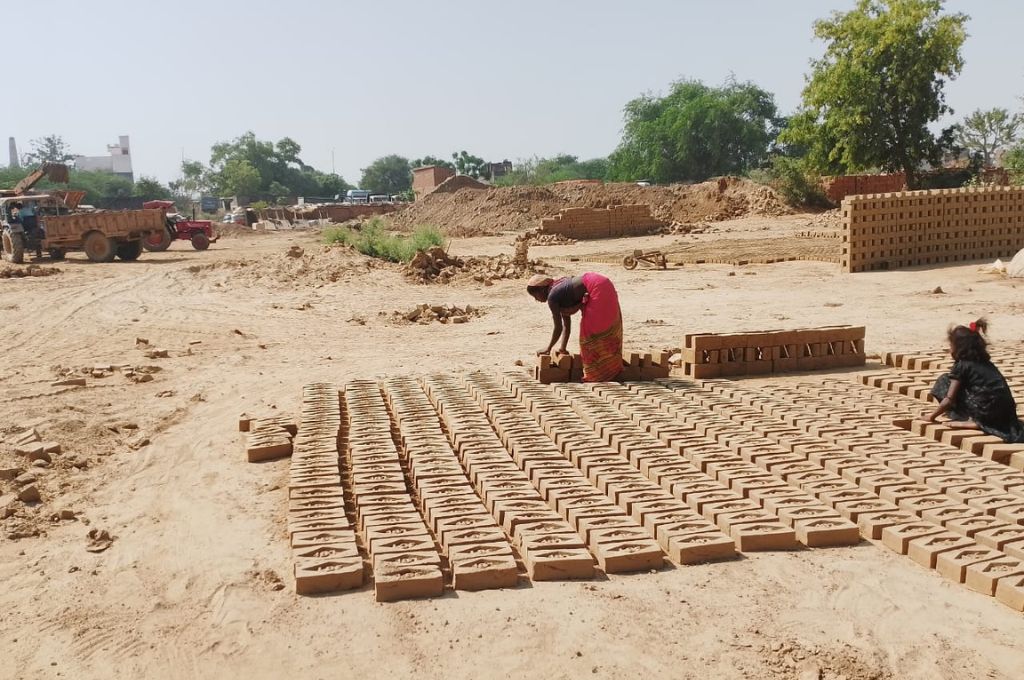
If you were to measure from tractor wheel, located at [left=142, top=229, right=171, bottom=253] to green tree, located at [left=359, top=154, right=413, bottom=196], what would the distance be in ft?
207

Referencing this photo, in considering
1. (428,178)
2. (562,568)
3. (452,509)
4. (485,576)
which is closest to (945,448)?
(562,568)

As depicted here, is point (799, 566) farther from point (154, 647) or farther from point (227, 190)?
point (227, 190)

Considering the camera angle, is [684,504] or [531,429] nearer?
[684,504]

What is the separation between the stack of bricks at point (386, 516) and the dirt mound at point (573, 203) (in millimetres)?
23191

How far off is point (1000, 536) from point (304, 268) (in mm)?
14433

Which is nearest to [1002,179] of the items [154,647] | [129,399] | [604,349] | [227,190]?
[604,349]

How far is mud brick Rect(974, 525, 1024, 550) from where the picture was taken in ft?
13.2

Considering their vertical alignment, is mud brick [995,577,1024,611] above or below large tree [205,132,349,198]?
below

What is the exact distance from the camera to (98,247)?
71.0 ft

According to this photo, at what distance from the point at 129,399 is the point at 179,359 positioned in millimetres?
1878

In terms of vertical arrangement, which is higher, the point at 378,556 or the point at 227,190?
the point at 227,190

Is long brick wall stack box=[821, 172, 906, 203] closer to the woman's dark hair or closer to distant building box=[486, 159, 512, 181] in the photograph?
the woman's dark hair

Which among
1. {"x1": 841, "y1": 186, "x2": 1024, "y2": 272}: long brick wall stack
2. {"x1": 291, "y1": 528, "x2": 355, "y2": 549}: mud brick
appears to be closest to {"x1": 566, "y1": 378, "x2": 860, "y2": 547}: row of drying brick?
{"x1": 291, "y1": 528, "x2": 355, "y2": 549}: mud brick

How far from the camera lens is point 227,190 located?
232 ft
